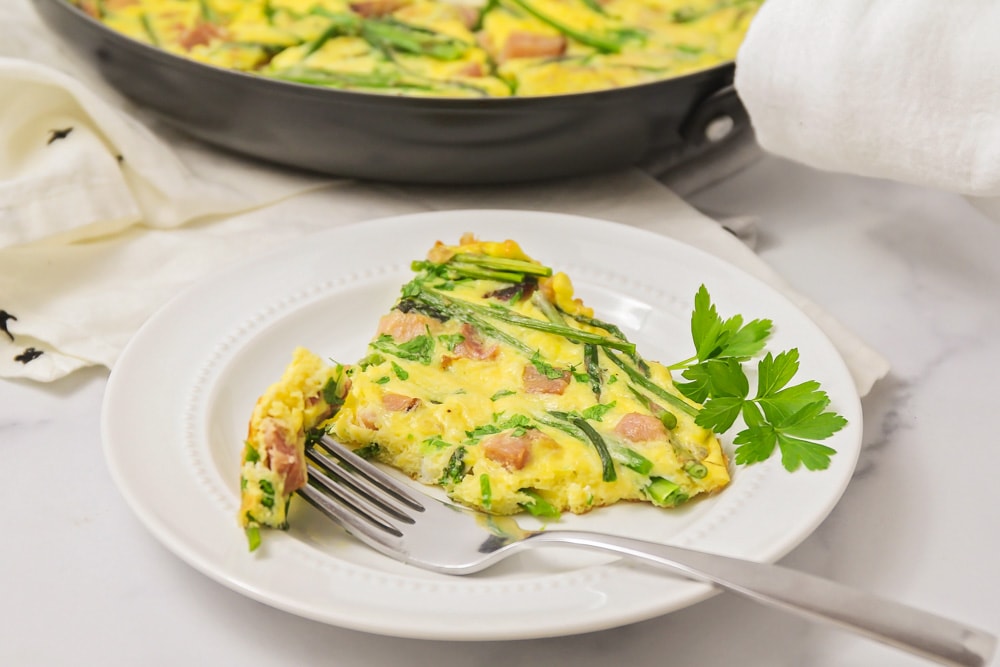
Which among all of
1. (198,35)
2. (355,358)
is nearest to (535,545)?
(355,358)

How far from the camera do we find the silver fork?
1.38 m

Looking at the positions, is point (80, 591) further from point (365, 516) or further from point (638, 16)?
point (638, 16)

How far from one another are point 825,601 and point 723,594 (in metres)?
0.43

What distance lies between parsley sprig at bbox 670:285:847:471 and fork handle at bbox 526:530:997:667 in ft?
1.21

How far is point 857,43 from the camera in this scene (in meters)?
2.50

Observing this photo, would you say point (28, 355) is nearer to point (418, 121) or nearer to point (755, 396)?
point (418, 121)

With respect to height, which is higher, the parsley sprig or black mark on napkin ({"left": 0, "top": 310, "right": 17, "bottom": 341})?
the parsley sprig

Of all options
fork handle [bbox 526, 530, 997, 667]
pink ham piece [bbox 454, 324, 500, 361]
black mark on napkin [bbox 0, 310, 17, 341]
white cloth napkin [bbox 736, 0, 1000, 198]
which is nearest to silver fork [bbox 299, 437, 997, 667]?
fork handle [bbox 526, 530, 997, 667]

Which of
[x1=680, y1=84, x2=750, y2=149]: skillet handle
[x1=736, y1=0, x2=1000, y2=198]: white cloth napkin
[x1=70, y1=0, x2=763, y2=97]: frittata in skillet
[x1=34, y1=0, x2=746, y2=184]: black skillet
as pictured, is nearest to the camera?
[x1=736, y1=0, x2=1000, y2=198]: white cloth napkin

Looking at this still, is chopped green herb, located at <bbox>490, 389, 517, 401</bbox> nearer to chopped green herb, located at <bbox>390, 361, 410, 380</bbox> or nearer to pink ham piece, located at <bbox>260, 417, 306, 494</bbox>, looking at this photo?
chopped green herb, located at <bbox>390, 361, 410, 380</bbox>

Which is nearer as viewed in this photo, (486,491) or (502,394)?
(486,491)

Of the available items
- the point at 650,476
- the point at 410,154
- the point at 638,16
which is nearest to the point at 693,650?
the point at 650,476

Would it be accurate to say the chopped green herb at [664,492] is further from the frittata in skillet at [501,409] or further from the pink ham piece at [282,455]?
the pink ham piece at [282,455]

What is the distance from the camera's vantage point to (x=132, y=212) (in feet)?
9.18
